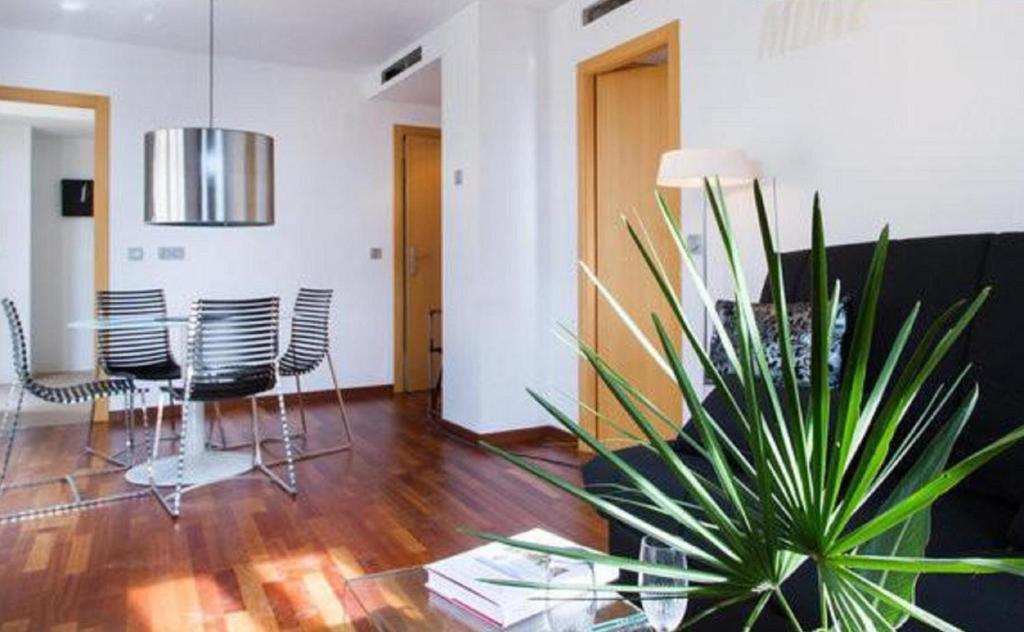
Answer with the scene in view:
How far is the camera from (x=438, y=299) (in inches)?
249

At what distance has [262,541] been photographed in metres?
2.78

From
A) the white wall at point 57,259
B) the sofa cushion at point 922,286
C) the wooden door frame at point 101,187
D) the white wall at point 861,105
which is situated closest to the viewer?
the sofa cushion at point 922,286

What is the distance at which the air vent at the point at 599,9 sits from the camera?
12.8ft

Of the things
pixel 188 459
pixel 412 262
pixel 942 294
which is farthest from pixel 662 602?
pixel 412 262

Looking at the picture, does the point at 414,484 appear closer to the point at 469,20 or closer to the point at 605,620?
the point at 605,620

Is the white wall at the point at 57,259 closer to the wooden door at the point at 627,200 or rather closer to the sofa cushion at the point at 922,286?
the wooden door at the point at 627,200

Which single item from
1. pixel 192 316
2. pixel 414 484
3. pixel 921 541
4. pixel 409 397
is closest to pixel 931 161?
pixel 921 541

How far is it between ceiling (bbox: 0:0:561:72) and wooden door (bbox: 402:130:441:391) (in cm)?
107

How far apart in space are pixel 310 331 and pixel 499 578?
322cm

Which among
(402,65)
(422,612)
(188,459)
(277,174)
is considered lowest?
(188,459)

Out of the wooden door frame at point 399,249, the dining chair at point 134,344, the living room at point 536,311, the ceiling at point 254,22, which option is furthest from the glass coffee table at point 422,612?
the wooden door frame at point 399,249

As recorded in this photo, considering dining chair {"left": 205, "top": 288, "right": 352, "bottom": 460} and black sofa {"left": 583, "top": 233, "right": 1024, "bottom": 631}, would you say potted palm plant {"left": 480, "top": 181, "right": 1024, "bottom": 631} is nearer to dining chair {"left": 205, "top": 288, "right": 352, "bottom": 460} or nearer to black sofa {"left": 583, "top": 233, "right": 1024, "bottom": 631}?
black sofa {"left": 583, "top": 233, "right": 1024, "bottom": 631}

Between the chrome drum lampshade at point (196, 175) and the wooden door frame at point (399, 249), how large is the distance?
8.21 ft

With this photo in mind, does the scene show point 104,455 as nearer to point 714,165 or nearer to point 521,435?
point 521,435
